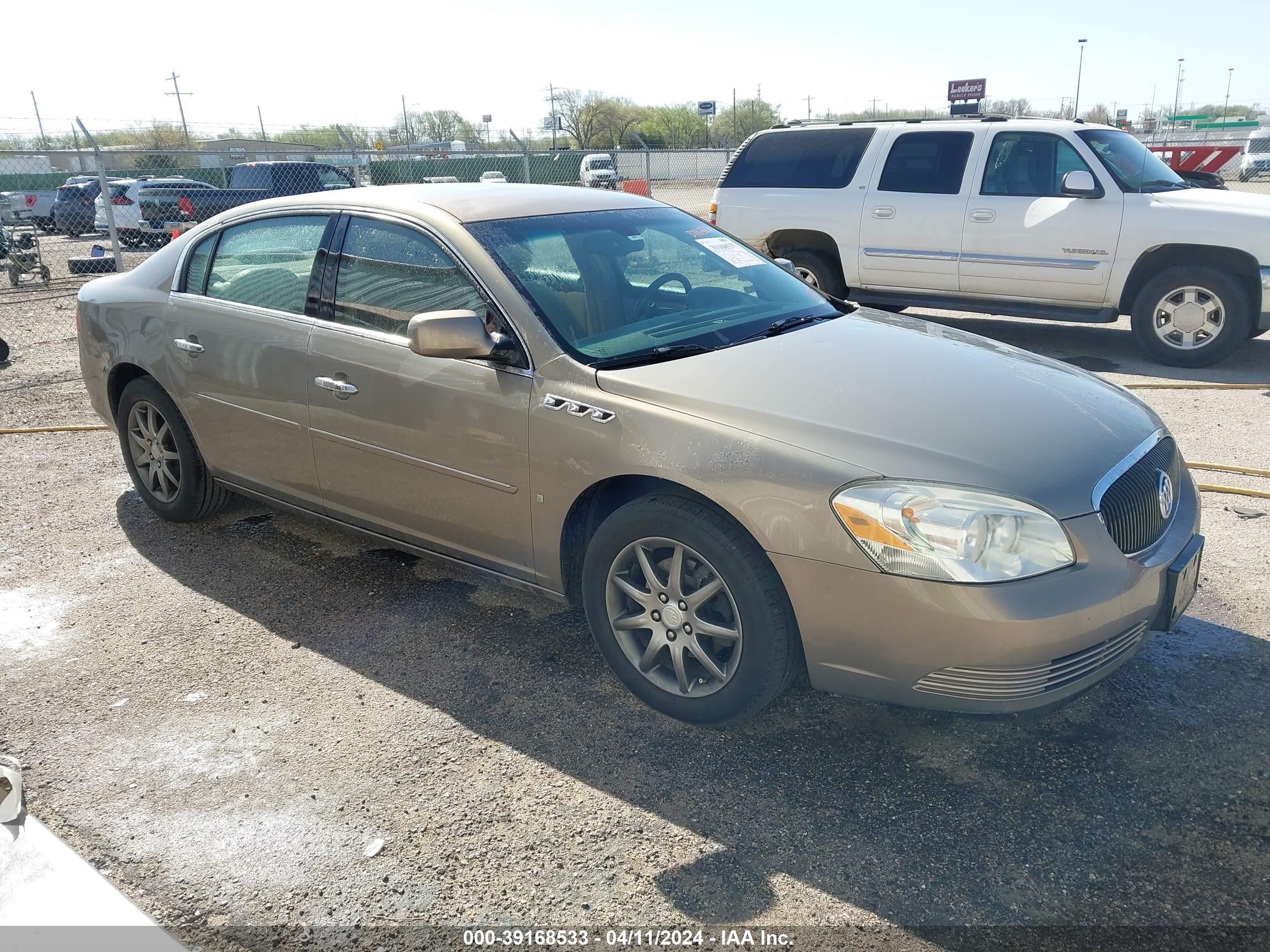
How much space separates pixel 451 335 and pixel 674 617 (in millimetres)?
1170

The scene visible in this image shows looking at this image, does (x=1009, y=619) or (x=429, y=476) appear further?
(x=429, y=476)

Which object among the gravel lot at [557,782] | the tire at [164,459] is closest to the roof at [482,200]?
the tire at [164,459]

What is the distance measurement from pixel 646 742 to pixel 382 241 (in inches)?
84.3

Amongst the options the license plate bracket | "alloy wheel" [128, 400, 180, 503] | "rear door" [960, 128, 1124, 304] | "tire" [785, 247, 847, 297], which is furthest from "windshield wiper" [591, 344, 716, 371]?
"tire" [785, 247, 847, 297]

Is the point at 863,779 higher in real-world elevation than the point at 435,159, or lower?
lower

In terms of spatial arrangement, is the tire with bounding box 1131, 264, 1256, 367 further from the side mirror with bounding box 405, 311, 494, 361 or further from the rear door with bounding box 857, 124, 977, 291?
the side mirror with bounding box 405, 311, 494, 361

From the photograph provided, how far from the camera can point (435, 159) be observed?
1049 inches

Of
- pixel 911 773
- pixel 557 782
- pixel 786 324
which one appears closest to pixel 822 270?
pixel 786 324

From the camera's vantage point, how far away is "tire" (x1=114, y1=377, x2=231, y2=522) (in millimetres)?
4758

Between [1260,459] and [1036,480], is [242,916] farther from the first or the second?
[1260,459]

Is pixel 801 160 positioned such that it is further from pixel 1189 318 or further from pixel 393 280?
pixel 393 280

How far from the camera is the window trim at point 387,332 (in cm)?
342

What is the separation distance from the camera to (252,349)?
4.20 m

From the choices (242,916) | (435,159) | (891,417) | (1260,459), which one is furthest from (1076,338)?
(435,159)
